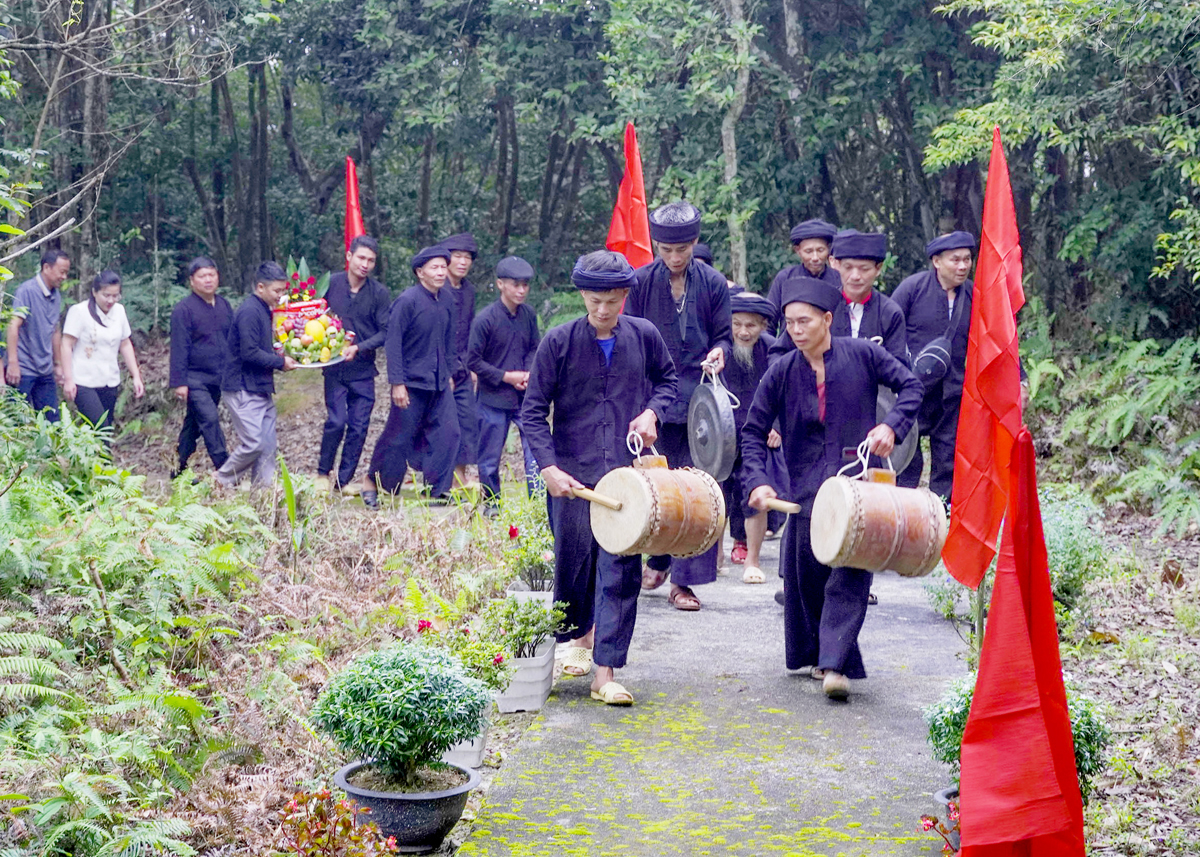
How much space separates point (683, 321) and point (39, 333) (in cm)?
617

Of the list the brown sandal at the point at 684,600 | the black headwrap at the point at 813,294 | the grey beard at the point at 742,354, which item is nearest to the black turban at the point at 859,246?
the grey beard at the point at 742,354

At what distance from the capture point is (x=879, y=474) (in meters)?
6.03

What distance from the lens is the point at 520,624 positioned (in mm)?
6035

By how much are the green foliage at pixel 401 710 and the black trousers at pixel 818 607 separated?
225cm

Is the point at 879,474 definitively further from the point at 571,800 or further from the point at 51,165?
the point at 51,165

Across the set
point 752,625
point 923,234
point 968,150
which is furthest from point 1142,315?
point 752,625

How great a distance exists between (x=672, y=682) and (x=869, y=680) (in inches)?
39.5

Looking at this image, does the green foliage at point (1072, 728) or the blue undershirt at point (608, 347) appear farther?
the blue undershirt at point (608, 347)

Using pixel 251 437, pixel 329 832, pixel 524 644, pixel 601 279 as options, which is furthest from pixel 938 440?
pixel 329 832

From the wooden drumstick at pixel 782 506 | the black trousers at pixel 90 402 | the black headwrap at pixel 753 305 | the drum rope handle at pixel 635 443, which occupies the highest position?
the black headwrap at pixel 753 305

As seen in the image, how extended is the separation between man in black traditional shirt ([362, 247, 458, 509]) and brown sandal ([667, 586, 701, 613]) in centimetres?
358

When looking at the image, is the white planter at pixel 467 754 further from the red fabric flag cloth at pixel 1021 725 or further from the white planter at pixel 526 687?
the red fabric flag cloth at pixel 1021 725

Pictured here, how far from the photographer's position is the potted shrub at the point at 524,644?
597 centimetres

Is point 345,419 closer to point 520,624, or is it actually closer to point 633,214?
point 633,214
